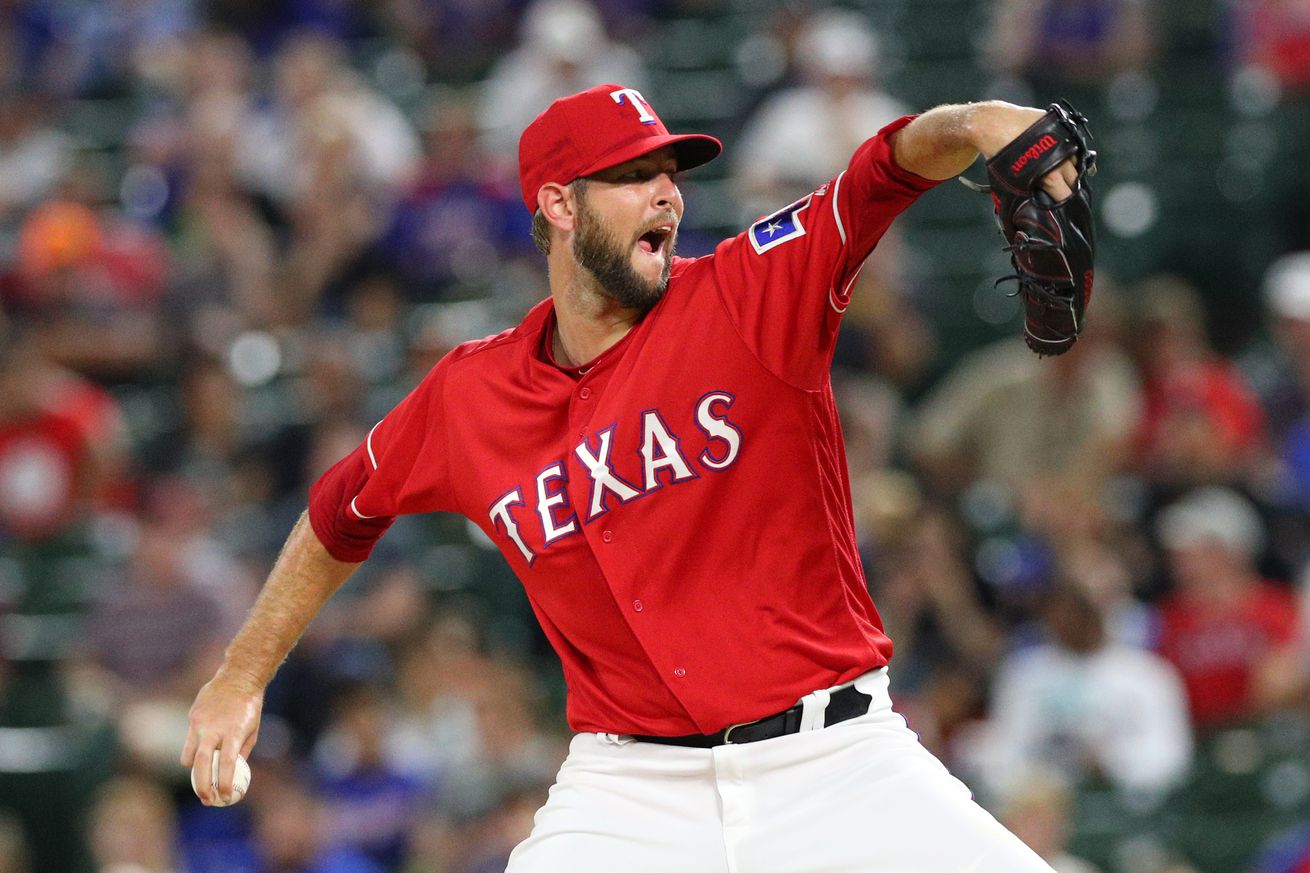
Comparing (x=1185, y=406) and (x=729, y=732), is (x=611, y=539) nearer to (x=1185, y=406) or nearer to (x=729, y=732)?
(x=729, y=732)

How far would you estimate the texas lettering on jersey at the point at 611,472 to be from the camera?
4062mm

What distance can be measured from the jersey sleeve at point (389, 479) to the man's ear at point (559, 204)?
1.45 feet

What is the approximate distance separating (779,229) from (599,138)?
464mm

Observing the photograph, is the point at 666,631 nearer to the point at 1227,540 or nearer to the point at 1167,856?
the point at 1167,856

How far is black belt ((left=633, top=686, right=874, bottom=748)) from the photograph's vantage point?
406cm

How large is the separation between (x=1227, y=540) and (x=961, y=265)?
3.08 metres

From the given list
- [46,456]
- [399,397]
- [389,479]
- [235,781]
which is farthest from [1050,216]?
[46,456]

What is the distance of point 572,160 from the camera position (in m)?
4.27

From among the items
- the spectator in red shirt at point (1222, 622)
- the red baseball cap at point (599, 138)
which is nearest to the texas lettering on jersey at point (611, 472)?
the red baseball cap at point (599, 138)

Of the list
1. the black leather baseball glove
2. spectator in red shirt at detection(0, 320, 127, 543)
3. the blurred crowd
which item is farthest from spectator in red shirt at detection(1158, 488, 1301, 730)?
spectator in red shirt at detection(0, 320, 127, 543)

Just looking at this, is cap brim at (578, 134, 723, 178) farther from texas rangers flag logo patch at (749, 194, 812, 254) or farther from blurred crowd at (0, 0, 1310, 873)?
blurred crowd at (0, 0, 1310, 873)

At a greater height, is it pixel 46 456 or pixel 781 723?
pixel 781 723

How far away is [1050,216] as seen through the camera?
11.9 ft

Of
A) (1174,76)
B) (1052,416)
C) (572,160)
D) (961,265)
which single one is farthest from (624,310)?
(1174,76)
